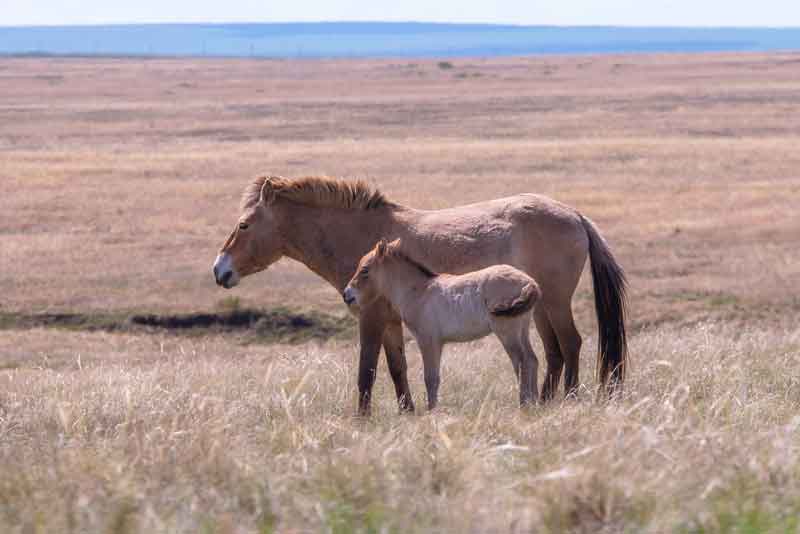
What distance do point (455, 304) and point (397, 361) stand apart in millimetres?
1116

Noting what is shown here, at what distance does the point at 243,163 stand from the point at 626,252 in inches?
635

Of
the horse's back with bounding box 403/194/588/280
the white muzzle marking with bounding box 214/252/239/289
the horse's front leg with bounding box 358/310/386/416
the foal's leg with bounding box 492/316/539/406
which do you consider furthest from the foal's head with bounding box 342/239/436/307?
the white muzzle marking with bounding box 214/252/239/289

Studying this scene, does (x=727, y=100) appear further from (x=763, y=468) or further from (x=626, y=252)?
(x=763, y=468)

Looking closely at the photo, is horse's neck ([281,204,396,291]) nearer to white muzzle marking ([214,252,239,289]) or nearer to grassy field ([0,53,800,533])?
grassy field ([0,53,800,533])

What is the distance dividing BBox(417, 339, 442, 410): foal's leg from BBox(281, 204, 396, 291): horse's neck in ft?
4.90

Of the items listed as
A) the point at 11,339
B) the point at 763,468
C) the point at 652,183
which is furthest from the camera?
the point at 652,183

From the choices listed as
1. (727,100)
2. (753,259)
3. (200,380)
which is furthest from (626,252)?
(727,100)

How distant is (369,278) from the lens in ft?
27.4

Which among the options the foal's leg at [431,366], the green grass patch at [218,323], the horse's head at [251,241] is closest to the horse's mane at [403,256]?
the foal's leg at [431,366]

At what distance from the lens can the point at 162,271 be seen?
2053cm

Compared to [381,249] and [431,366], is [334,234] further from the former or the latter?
[431,366]

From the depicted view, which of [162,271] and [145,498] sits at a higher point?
[145,498]

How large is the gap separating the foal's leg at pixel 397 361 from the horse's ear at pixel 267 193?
142 cm

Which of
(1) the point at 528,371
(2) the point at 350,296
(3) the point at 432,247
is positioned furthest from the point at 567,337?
(2) the point at 350,296
